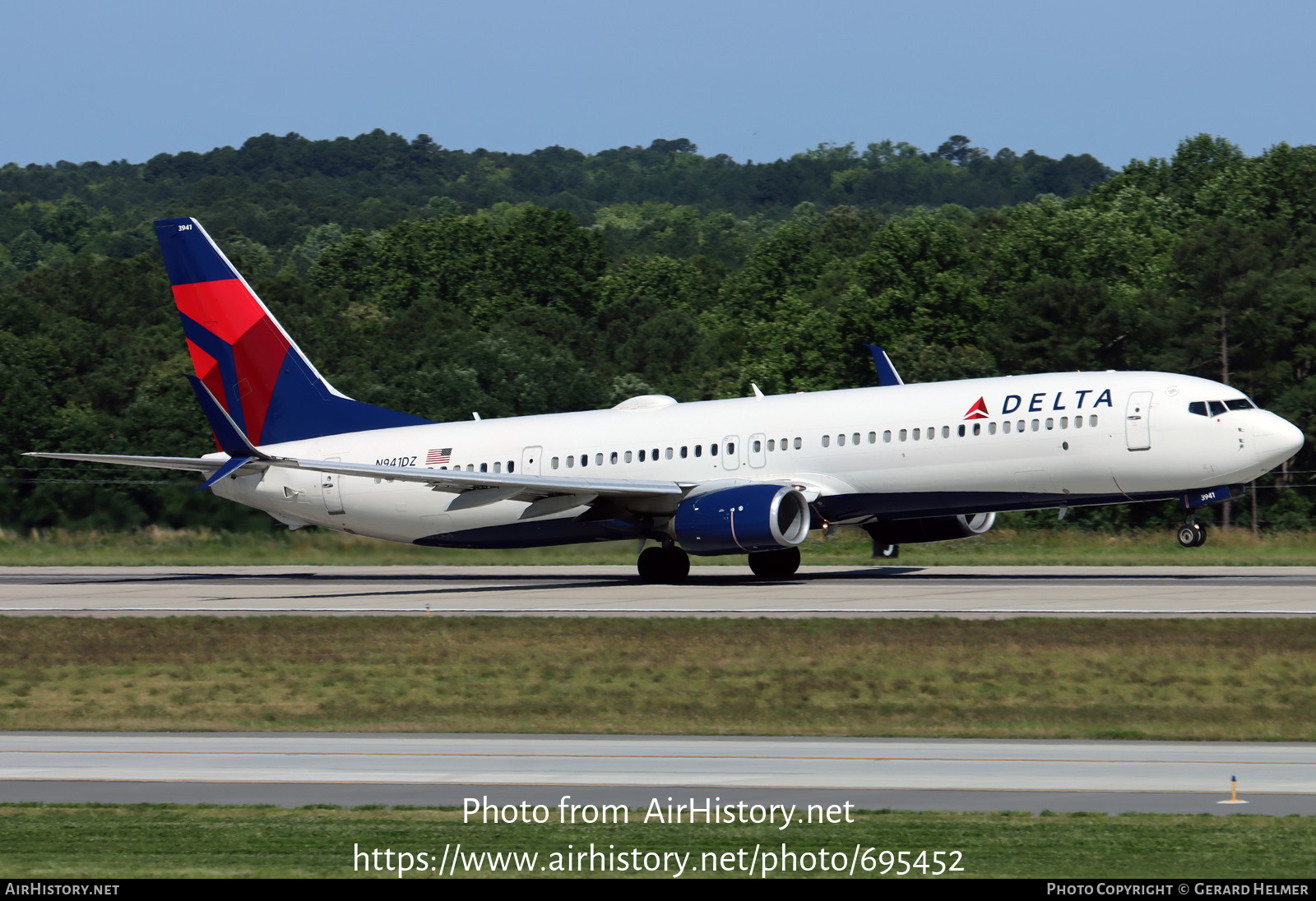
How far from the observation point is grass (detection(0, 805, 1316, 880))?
12906 millimetres

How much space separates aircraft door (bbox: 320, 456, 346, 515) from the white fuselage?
0.04m

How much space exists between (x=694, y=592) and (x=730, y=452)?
372 centimetres

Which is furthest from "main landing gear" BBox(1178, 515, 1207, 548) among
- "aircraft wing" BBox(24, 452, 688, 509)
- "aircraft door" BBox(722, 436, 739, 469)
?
"aircraft wing" BBox(24, 452, 688, 509)

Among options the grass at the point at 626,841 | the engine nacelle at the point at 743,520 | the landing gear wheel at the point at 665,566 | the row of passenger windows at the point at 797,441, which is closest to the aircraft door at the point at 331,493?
the row of passenger windows at the point at 797,441

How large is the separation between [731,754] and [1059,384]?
21.2m

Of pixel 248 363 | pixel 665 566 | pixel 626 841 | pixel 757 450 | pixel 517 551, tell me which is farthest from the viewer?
pixel 517 551

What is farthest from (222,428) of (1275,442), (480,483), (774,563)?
(1275,442)

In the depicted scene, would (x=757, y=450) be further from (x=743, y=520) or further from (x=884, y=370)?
(x=884, y=370)

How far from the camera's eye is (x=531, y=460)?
140ft

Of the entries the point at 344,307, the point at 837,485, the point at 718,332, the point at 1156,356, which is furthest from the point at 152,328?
the point at 837,485

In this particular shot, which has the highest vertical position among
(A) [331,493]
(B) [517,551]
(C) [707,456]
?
(C) [707,456]

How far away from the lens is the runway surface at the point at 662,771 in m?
15.6

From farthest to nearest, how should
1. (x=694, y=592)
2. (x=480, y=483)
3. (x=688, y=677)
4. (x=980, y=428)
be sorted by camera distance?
(x=480, y=483) < (x=694, y=592) < (x=980, y=428) < (x=688, y=677)

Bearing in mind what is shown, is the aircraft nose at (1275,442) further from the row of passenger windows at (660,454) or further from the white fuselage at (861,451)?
the row of passenger windows at (660,454)
